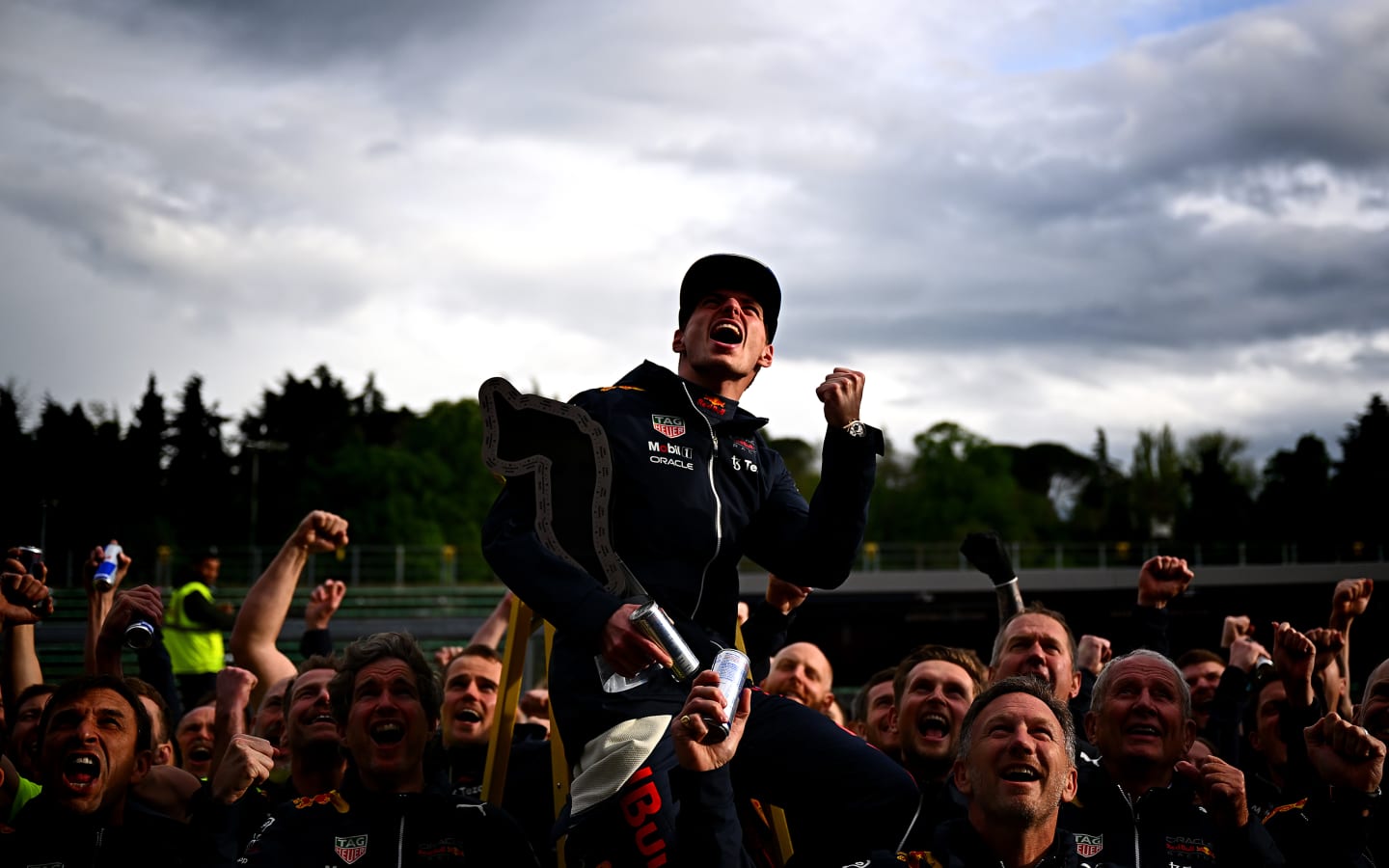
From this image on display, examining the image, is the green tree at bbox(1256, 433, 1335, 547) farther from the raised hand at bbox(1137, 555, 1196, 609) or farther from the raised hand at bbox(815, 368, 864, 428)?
the raised hand at bbox(815, 368, 864, 428)

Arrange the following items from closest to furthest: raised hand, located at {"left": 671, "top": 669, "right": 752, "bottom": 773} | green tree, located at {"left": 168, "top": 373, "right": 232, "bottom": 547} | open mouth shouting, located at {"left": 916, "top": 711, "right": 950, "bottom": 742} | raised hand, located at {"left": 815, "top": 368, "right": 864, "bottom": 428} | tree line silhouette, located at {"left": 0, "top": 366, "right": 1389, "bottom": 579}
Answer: raised hand, located at {"left": 671, "top": 669, "right": 752, "bottom": 773}, raised hand, located at {"left": 815, "top": 368, "right": 864, "bottom": 428}, open mouth shouting, located at {"left": 916, "top": 711, "right": 950, "bottom": 742}, tree line silhouette, located at {"left": 0, "top": 366, "right": 1389, "bottom": 579}, green tree, located at {"left": 168, "top": 373, "right": 232, "bottom": 547}

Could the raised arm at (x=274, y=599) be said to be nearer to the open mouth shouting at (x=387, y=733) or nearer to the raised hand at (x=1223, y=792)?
the open mouth shouting at (x=387, y=733)

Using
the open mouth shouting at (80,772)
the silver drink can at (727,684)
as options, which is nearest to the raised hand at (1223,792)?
the silver drink can at (727,684)

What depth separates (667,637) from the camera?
3311 mm

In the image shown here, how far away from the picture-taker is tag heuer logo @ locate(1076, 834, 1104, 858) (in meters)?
4.41

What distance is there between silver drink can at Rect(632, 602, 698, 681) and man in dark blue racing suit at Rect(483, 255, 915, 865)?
3 cm

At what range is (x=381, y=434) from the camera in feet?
230

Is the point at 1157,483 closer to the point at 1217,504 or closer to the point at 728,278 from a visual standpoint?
the point at 1217,504

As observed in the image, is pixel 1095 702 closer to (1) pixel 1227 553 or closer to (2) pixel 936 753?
(2) pixel 936 753

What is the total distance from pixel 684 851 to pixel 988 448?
60.0 meters

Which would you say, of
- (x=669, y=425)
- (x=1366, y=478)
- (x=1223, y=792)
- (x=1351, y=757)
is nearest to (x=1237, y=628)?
(x=1351, y=757)

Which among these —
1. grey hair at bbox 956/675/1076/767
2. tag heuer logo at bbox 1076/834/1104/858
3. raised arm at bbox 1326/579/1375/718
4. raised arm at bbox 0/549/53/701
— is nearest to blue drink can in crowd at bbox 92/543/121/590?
raised arm at bbox 0/549/53/701

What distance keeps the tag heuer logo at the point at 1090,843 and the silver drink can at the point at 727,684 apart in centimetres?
177

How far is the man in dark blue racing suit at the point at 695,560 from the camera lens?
11.0 ft
